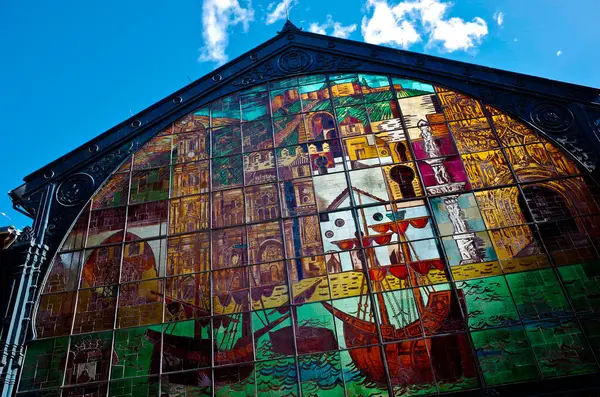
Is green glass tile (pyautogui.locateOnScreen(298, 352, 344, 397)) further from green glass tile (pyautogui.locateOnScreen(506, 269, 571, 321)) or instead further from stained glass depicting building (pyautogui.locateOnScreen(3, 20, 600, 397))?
green glass tile (pyautogui.locateOnScreen(506, 269, 571, 321))

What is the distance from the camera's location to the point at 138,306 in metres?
11.4

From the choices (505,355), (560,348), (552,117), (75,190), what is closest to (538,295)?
(560,348)

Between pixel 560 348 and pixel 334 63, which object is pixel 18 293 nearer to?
pixel 334 63

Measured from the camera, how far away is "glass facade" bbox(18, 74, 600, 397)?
32.8 ft

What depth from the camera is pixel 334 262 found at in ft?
37.1

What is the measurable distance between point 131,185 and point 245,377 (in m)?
6.31

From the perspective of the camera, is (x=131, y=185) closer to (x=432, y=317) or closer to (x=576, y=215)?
(x=432, y=317)

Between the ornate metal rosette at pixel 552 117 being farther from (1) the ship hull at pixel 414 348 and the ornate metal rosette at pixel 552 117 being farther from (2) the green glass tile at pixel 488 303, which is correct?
(1) the ship hull at pixel 414 348

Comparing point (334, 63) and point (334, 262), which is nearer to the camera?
point (334, 262)

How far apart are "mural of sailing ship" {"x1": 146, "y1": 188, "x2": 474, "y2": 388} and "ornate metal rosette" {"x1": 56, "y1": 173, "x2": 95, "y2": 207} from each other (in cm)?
433

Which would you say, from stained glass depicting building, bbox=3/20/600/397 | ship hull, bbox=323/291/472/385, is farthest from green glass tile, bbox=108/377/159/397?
ship hull, bbox=323/291/472/385

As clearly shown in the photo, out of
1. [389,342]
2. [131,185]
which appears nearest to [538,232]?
[389,342]

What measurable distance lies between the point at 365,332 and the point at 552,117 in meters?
7.74

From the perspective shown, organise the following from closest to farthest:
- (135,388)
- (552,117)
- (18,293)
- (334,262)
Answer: (135,388) < (334,262) < (18,293) < (552,117)
